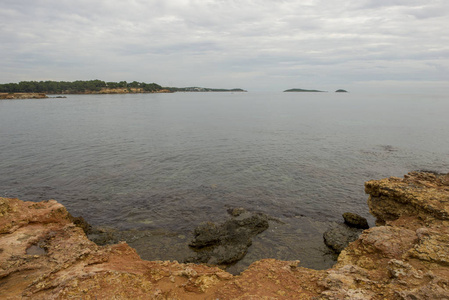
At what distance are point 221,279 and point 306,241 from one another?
8063 mm

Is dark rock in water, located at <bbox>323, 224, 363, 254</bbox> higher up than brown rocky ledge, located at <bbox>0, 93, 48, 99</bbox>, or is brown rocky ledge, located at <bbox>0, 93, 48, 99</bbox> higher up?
brown rocky ledge, located at <bbox>0, 93, 48, 99</bbox>

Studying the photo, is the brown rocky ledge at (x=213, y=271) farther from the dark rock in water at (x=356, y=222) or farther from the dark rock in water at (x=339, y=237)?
the dark rock in water at (x=356, y=222)

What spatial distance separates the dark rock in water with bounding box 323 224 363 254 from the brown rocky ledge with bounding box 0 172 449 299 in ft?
10.2

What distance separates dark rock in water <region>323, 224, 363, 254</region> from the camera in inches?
545

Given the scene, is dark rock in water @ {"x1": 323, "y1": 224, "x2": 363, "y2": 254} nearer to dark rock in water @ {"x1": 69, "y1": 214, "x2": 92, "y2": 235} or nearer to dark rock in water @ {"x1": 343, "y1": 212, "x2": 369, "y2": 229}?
dark rock in water @ {"x1": 343, "y1": 212, "x2": 369, "y2": 229}

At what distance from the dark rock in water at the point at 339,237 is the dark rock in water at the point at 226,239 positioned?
3863mm

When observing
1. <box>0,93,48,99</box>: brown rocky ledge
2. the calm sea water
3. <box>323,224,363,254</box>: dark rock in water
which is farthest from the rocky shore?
<box>323,224,363,254</box>: dark rock in water

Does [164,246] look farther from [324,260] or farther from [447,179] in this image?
[447,179]

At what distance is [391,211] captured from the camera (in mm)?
14156

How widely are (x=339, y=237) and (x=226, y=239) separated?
692 centimetres

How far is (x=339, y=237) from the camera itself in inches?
575

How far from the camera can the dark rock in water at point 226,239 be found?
13039mm

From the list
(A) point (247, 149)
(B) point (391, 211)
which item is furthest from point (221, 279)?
(A) point (247, 149)

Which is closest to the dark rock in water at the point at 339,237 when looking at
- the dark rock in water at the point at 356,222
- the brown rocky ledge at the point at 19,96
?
the dark rock in water at the point at 356,222
